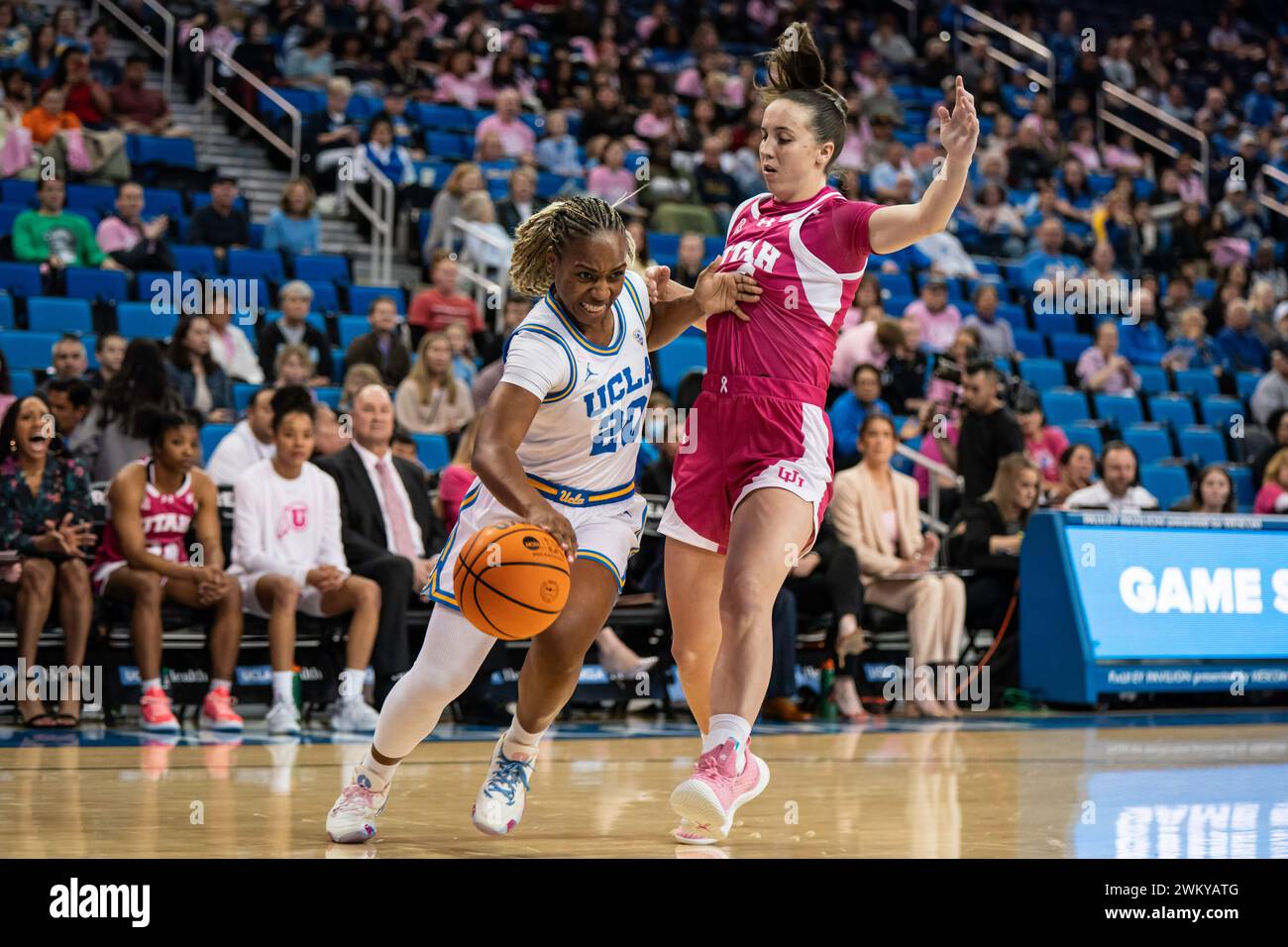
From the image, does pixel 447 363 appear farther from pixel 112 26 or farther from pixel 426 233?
pixel 112 26

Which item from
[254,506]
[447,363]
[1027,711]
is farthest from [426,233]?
[1027,711]

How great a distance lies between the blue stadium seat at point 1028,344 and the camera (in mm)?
14203

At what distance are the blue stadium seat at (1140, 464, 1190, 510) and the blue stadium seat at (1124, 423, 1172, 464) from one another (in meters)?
0.33

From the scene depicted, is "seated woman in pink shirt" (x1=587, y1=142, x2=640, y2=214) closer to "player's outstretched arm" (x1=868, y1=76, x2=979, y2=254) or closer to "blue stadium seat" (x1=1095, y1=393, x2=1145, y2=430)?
"blue stadium seat" (x1=1095, y1=393, x2=1145, y2=430)

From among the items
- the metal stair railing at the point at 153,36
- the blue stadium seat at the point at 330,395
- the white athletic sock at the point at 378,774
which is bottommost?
the white athletic sock at the point at 378,774

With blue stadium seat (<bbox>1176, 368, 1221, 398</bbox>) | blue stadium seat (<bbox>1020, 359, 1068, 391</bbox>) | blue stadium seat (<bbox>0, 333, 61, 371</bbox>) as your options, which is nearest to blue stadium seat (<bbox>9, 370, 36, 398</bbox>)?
blue stadium seat (<bbox>0, 333, 61, 371</bbox>)

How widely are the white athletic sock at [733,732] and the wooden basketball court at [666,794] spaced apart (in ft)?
0.81

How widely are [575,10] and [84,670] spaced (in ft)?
33.6

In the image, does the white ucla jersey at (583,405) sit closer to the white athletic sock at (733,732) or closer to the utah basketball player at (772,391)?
the utah basketball player at (772,391)

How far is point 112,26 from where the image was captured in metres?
14.0

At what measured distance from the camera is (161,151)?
41.0 ft

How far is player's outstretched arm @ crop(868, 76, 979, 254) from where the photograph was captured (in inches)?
165

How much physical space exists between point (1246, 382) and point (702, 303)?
1117 centimetres

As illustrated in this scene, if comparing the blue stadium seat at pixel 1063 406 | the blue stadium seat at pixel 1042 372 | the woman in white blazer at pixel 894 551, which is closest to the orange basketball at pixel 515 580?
the woman in white blazer at pixel 894 551
